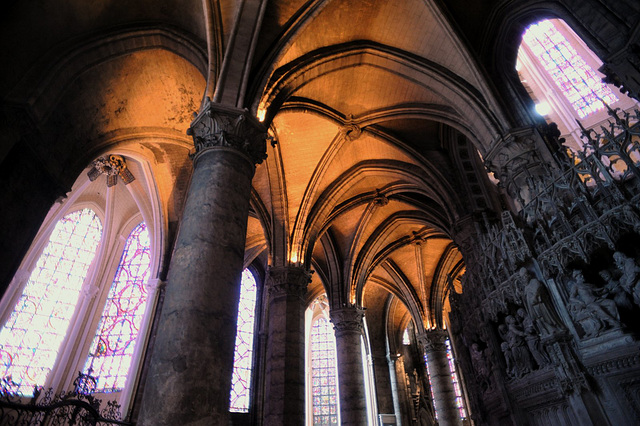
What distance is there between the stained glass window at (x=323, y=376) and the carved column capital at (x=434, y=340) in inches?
235

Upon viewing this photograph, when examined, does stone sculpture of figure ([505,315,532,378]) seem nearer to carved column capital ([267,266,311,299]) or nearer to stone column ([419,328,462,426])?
carved column capital ([267,266,311,299])

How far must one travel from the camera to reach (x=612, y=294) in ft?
14.5

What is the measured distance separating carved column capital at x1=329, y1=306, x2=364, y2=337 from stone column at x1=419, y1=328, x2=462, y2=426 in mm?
3760

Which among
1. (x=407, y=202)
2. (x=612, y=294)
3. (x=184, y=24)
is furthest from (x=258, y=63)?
(x=407, y=202)

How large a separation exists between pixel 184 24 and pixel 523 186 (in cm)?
680

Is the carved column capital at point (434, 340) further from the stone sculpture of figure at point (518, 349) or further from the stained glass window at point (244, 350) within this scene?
the stone sculpture of figure at point (518, 349)

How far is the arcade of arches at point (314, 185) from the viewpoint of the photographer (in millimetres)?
4316

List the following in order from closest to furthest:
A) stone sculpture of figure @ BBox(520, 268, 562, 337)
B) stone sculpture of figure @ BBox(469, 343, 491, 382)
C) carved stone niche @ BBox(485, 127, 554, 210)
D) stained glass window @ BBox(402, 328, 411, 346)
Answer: stone sculpture of figure @ BBox(520, 268, 562, 337)
carved stone niche @ BBox(485, 127, 554, 210)
stone sculpture of figure @ BBox(469, 343, 491, 382)
stained glass window @ BBox(402, 328, 411, 346)

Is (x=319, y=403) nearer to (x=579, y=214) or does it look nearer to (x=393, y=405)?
(x=393, y=405)

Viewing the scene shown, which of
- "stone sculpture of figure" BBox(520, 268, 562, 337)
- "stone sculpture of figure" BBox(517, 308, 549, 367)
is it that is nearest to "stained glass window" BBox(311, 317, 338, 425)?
"stone sculpture of figure" BBox(517, 308, 549, 367)

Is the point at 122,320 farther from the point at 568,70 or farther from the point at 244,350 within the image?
the point at 568,70

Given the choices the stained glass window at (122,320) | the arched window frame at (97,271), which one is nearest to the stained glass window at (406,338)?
the stained glass window at (122,320)

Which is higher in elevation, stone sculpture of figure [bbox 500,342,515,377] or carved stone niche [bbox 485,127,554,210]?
carved stone niche [bbox 485,127,554,210]

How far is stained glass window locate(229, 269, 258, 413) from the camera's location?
12.7 metres
